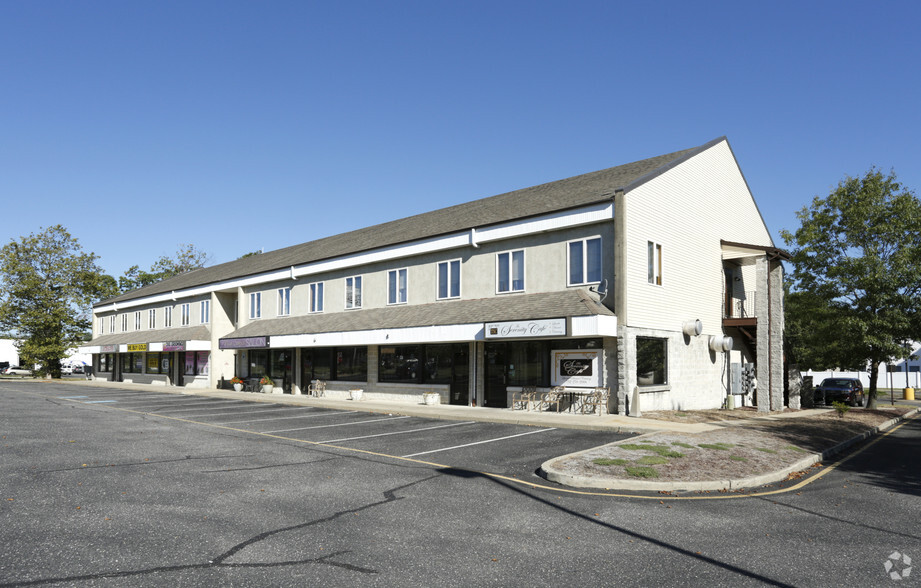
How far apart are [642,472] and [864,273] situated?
23.7 metres

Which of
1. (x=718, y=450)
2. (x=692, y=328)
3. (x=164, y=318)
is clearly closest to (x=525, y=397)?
(x=692, y=328)

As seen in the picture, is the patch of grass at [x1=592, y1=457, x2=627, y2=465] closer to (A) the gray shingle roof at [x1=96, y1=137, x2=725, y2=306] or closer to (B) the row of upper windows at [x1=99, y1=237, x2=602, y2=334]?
(B) the row of upper windows at [x1=99, y1=237, x2=602, y2=334]

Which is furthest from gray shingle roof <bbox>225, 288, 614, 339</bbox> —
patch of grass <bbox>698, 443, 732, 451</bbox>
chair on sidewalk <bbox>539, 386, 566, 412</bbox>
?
patch of grass <bbox>698, 443, 732, 451</bbox>

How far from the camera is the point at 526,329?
794 inches

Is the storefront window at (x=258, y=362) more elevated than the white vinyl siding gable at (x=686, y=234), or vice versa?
the white vinyl siding gable at (x=686, y=234)

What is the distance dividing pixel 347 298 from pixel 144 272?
60.4 meters

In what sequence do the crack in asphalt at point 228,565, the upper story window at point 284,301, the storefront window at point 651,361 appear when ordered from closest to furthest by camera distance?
the crack in asphalt at point 228,565 < the storefront window at point 651,361 < the upper story window at point 284,301

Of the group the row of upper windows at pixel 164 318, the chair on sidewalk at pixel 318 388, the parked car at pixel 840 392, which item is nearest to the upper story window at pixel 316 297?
the chair on sidewalk at pixel 318 388

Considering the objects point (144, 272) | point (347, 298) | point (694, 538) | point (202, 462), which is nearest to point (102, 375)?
point (144, 272)

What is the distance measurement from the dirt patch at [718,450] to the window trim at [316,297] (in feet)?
63.4

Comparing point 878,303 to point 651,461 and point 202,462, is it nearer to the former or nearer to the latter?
point 651,461

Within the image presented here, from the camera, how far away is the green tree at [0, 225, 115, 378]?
185 feet

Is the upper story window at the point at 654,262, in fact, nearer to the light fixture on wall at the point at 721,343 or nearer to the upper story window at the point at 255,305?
the light fixture on wall at the point at 721,343

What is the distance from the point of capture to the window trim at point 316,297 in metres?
32.9
